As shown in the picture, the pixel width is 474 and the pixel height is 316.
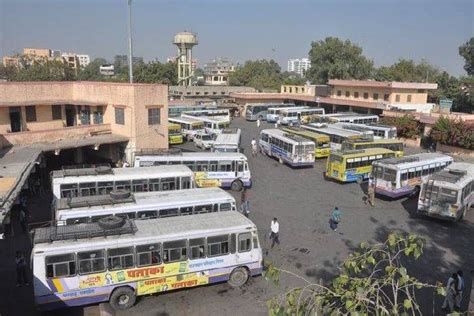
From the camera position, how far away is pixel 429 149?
40688mm

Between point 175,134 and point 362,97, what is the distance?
2947 centimetres

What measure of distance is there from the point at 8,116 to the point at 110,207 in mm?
15937

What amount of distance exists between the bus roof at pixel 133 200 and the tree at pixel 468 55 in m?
64.5

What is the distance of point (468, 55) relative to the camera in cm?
6688

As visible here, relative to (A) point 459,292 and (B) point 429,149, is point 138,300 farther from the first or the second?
(B) point 429,149

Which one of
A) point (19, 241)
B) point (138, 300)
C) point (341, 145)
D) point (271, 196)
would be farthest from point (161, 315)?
point (341, 145)

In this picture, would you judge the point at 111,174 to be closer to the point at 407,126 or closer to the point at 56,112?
the point at 56,112

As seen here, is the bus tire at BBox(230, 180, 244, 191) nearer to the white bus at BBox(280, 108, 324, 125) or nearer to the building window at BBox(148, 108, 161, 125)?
the building window at BBox(148, 108, 161, 125)

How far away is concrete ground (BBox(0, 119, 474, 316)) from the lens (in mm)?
13188

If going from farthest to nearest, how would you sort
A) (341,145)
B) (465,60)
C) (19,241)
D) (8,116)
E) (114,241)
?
(465,60)
(341,145)
(8,116)
(19,241)
(114,241)

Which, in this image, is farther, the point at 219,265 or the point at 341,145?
the point at 341,145

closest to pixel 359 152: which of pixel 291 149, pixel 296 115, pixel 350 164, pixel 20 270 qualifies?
pixel 350 164

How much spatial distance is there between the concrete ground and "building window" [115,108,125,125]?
1023 centimetres

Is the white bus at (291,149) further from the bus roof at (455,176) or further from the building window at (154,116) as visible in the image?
the bus roof at (455,176)
